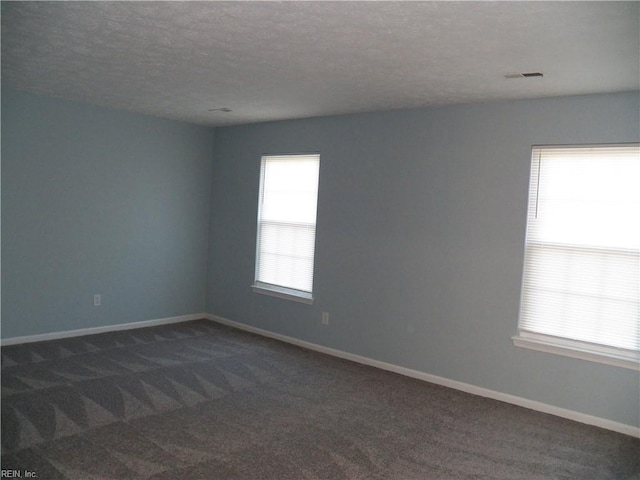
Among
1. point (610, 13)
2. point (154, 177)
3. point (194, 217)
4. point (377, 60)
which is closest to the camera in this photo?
point (610, 13)

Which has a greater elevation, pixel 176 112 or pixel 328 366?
pixel 176 112

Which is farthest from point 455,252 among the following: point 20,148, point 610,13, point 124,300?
point 20,148

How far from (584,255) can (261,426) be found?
268 cm

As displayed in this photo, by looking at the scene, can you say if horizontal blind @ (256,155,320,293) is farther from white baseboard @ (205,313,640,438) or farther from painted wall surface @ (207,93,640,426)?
white baseboard @ (205,313,640,438)

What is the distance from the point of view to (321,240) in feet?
18.4

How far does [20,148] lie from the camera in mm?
5102

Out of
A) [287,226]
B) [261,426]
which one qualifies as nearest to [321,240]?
[287,226]

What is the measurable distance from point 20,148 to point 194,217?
7.01ft

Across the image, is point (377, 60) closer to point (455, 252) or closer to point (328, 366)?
point (455, 252)

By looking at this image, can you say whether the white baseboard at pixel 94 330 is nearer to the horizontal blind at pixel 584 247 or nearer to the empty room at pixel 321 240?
the empty room at pixel 321 240

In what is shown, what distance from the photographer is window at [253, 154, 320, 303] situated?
5797 mm

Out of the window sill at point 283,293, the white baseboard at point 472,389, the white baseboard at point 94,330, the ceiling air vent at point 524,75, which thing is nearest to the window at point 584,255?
the white baseboard at point 472,389

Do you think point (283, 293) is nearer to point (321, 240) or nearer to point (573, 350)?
point (321, 240)

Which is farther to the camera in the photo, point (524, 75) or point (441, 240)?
point (441, 240)
